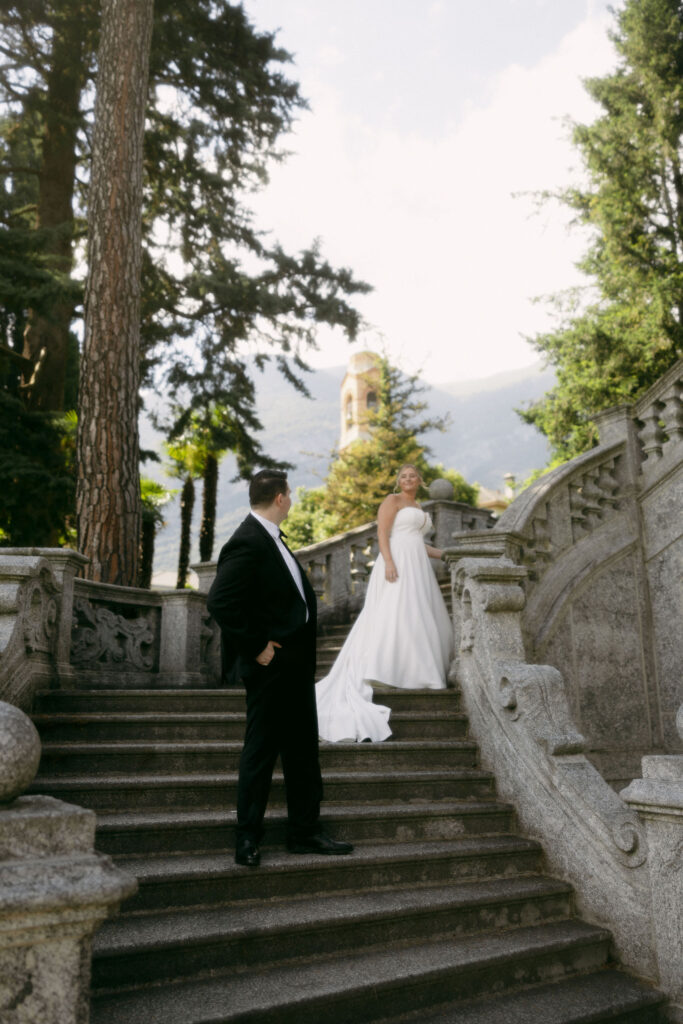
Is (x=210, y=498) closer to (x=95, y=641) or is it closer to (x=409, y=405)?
(x=409, y=405)

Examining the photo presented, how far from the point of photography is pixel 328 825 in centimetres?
436

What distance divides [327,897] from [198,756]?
3.98ft

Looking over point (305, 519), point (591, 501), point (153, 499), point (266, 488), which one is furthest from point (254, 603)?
point (305, 519)

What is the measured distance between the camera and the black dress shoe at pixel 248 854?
373 cm

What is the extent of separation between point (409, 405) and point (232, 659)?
28.5 m

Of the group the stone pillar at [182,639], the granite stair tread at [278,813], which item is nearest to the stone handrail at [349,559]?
the stone pillar at [182,639]

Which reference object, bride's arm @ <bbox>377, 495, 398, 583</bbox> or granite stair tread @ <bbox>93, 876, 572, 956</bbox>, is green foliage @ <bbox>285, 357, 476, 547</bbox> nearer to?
bride's arm @ <bbox>377, 495, 398, 583</bbox>

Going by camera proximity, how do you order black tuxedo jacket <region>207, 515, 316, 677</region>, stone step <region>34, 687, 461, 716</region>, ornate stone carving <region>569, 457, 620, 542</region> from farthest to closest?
ornate stone carving <region>569, 457, 620, 542</region> → stone step <region>34, 687, 461, 716</region> → black tuxedo jacket <region>207, 515, 316, 677</region>

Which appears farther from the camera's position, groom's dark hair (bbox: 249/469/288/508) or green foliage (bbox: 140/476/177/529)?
green foliage (bbox: 140/476/177/529)

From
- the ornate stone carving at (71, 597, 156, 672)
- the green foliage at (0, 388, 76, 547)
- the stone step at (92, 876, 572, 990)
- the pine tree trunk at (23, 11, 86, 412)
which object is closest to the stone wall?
the ornate stone carving at (71, 597, 156, 672)

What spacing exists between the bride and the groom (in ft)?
5.14

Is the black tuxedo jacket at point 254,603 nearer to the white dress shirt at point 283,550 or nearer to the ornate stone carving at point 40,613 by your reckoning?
the white dress shirt at point 283,550

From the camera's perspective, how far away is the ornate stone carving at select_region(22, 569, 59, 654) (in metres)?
5.11

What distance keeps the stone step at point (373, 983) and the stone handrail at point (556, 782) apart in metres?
0.25
